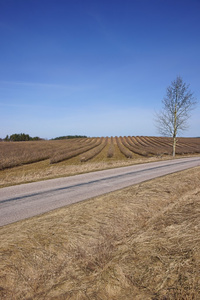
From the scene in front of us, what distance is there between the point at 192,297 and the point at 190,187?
743 centimetres

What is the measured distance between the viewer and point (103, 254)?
12.6 ft

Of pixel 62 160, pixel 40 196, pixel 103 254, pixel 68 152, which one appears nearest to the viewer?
pixel 103 254

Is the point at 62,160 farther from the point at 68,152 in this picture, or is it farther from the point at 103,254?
the point at 103,254

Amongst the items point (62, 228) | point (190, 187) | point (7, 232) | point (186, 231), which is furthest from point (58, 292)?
point (190, 187)

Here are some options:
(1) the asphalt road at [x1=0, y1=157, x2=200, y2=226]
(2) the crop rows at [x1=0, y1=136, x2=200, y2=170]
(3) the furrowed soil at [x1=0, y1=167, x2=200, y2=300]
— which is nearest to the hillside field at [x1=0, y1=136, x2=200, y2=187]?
(2) the crop rows at [x1=0, y1=136, x2=200, y2=170]

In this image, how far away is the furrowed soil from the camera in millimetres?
2895

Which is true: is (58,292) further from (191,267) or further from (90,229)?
(191,267)

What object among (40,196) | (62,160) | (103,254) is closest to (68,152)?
(62,160)

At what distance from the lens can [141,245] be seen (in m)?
4.09

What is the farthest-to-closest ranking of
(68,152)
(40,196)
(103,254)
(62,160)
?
(68,152), (62,160), (40,196), (103,254)

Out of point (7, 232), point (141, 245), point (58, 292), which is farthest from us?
point (7, 232)

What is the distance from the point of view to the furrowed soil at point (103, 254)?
2895 millimetres

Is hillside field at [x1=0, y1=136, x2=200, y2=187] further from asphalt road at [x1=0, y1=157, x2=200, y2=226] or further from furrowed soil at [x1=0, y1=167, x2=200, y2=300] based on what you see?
furrowed soil at [x1=0, y1=167, x2=200, y2=300]

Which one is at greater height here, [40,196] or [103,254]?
[40,196]
